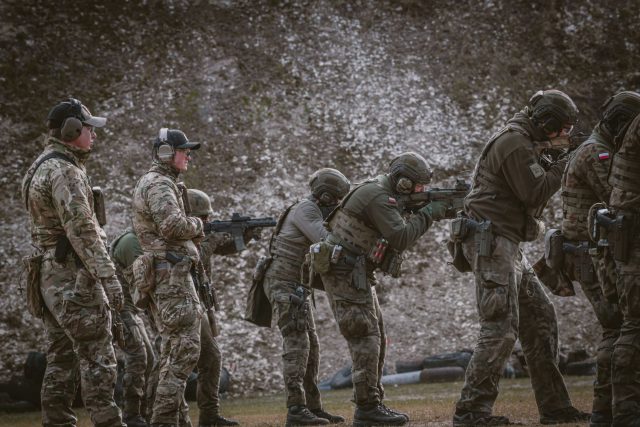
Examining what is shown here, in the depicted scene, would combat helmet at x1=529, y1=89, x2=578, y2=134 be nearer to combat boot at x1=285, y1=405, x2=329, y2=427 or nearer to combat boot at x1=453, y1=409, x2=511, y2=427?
combat boot at x1=453, y1=409, x2=511, y2=427

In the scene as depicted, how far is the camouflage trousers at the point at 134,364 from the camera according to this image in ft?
37.0

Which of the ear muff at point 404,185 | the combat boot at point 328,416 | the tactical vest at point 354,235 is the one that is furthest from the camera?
the combat boot at point 328,416

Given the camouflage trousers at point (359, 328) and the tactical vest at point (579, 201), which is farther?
the camouflage trousers at point (359, 328)

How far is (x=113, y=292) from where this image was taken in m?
8.06

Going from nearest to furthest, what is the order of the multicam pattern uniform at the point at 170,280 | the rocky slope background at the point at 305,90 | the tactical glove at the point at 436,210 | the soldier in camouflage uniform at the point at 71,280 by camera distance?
the soldier in camouflage uniform at the point at 71,280 → the multicam pattern uniform at the point at 170,280 → the tactical glove at the point at 436,210 → the rocky slope background at the point at 305,90

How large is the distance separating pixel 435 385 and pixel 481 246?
25.5 ft

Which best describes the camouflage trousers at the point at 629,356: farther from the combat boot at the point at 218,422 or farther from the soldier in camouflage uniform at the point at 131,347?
the soldier in camouflage uniform at the point at 131,347

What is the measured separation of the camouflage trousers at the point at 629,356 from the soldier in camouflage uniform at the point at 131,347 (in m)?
5.87

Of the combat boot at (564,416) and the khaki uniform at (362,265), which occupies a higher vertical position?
the khaki uniform at (362,265)

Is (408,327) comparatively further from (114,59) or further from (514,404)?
(114,59)

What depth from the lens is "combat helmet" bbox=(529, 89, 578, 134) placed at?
8.81 m

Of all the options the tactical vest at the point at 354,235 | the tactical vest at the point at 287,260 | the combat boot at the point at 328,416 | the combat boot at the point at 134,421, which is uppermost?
the tactical vest at the point at 354,235

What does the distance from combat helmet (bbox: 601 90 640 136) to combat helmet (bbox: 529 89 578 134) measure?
58 cm

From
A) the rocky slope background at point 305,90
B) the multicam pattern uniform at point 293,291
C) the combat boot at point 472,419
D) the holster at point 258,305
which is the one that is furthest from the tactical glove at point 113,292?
the rocky slope background at point 305,90
